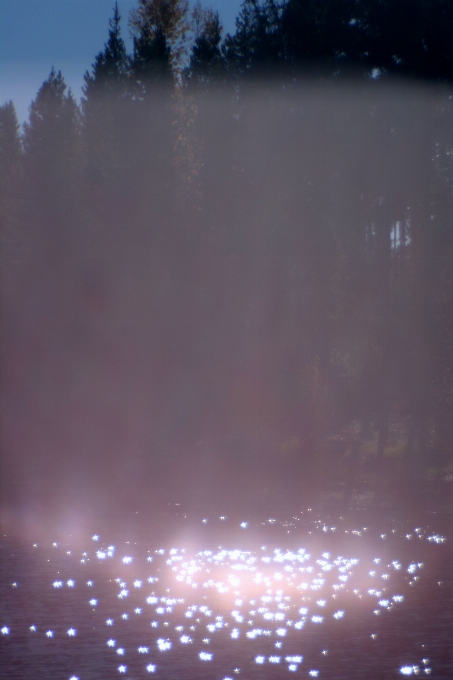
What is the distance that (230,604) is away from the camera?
10234 millimetres

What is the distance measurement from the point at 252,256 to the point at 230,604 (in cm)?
2179

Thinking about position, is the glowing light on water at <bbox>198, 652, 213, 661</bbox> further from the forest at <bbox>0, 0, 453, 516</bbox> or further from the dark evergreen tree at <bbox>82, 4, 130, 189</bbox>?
the dark evergreen tree at <bbox>82, 4, 130, 189</bbox>

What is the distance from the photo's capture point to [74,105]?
121ft

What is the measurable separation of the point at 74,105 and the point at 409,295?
1935 cm

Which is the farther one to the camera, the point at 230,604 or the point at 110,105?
the point at 110,105

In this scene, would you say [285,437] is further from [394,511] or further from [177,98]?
[177,98]

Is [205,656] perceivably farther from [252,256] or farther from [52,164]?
[52,164]

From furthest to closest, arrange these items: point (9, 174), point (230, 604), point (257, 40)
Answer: point (9, 174) < point (257, 40) < point (230, 604)

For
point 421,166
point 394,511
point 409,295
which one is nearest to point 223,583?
point 394,511

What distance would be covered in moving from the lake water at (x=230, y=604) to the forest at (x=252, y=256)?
34.9 feet

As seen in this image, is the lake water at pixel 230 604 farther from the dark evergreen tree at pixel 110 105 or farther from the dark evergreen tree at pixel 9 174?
the dark evergreen tree at pixel 9 174

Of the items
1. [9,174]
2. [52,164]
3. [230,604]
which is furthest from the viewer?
[9,174]

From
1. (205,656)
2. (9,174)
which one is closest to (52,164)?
(9,174)

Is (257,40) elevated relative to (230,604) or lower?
elevated
